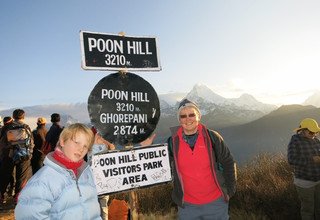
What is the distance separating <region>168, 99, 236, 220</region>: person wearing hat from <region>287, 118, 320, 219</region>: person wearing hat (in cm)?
247

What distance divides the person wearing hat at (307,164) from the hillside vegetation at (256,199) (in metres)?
0.92

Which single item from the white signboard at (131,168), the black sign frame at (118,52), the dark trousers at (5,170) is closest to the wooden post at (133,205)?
the white signboard at (131,168)

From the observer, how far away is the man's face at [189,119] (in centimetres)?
354

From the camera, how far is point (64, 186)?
7.46 ft

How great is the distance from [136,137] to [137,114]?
0.24 m

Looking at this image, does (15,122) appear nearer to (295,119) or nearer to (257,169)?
(257,169)

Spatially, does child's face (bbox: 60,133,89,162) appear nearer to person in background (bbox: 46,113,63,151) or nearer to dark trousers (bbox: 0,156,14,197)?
dark trousers (bbox: 0,156,14,197)

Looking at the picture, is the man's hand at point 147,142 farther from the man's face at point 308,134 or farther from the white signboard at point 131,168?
the man's face at point 308,134

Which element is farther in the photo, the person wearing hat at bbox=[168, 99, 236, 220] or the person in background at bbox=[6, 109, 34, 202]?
the person in background at bbox=[6, 109, 34, 202]

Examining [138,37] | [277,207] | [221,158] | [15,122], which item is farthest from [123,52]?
[277,207]

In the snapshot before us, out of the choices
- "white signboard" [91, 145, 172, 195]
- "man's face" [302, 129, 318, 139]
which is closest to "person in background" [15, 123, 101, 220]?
"white signboard" [91, 145, 172, 195]

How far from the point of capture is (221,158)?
356 cm

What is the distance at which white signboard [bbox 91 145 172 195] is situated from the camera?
3275 mm

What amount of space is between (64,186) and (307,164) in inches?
174
